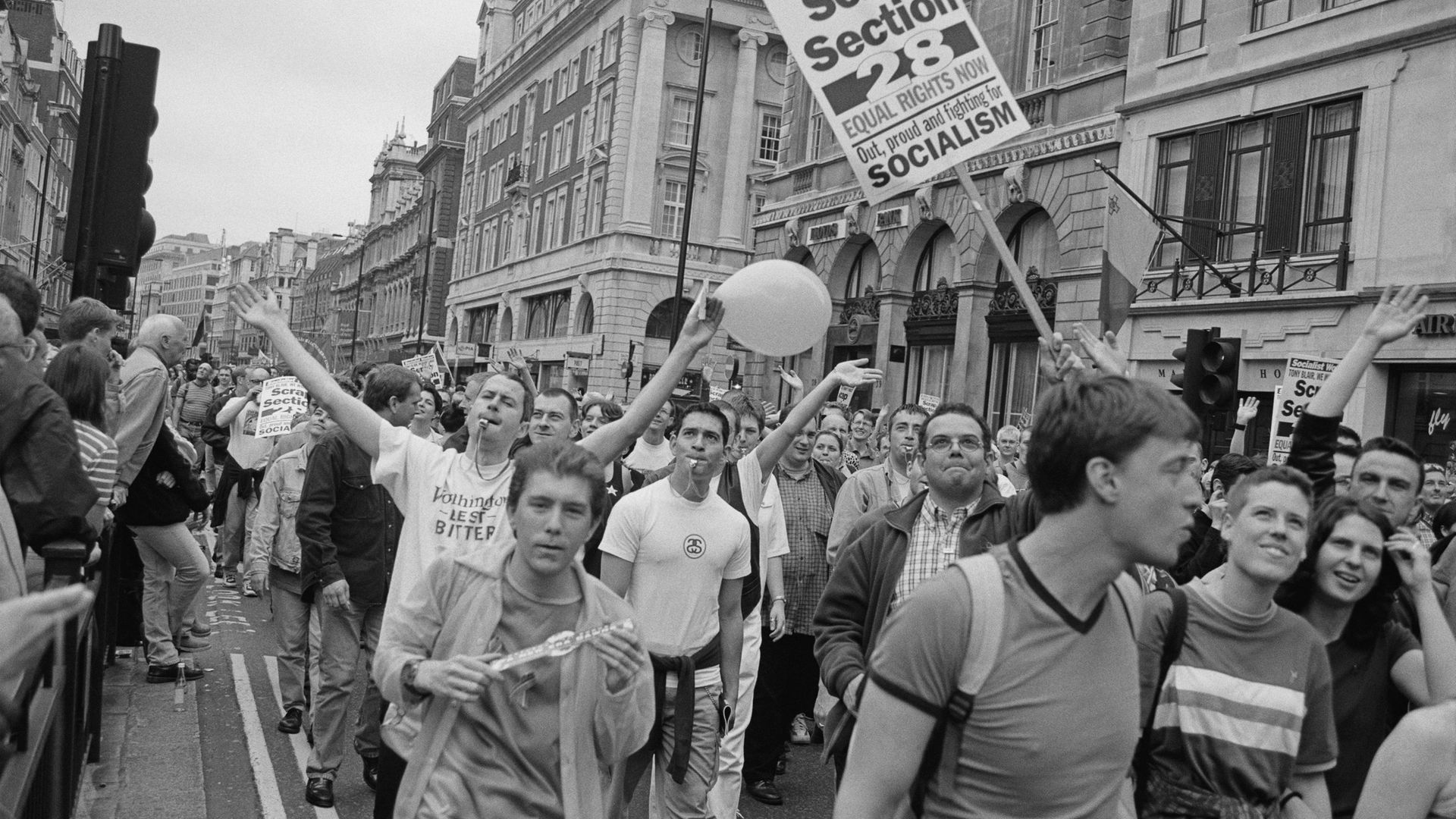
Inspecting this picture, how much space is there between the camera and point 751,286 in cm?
541

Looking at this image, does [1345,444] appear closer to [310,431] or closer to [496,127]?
[310,431]

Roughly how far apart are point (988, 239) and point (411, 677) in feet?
54.3

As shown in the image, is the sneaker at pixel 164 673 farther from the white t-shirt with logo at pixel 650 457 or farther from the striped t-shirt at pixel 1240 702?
the striped t-shirt at pixel 1240 702

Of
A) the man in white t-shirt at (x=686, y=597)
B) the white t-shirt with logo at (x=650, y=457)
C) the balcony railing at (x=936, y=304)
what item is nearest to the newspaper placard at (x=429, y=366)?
the white t-shirt with logo at (x=650, y=457)

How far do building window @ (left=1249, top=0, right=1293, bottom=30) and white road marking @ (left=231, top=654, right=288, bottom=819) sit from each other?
16545 mm

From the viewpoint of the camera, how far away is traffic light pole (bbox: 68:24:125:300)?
652 cm

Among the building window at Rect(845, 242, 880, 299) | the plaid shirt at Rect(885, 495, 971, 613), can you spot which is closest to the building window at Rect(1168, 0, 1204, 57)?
the building window at Rect(845, 242, 880, 299)

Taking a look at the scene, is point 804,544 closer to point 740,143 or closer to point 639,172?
point 639,172

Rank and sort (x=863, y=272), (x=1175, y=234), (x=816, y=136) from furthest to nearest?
(x=816, y=136)
(x=863, y=272)
(x=1175, y=234)

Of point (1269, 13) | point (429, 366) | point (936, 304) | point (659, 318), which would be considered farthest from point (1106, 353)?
point (659, 318)

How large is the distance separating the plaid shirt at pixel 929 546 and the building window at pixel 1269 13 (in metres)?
16.6

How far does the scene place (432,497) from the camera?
488 cm

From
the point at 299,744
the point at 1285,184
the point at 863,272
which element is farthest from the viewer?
the point at 863,272

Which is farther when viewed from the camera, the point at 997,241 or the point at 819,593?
the point at 819,593
